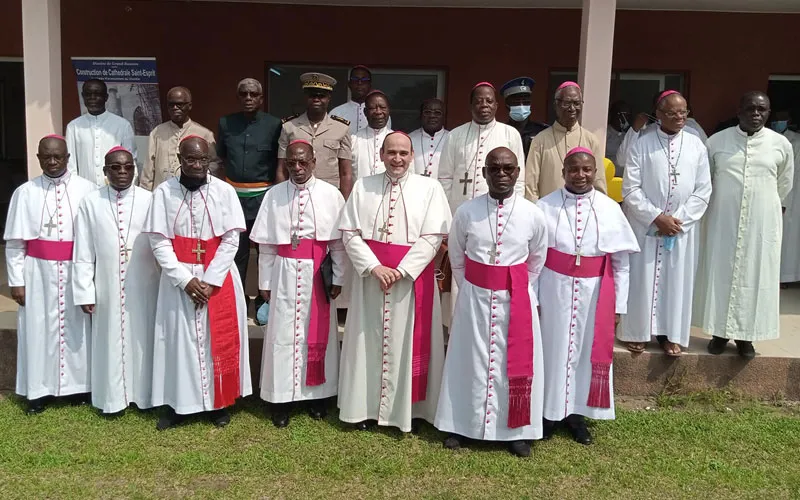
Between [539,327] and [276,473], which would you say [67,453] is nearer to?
[276,473]

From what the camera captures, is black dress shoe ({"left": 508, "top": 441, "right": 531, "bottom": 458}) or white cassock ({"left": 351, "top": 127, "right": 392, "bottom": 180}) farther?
white cassock ({"left": 351, "top": 127, "right": 392, "bottom": 180})

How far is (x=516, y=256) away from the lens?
4.20m

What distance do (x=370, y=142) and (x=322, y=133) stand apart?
668mm

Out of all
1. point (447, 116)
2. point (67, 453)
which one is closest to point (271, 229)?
point (67, 453)

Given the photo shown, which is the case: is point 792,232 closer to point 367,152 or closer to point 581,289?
point 581,289

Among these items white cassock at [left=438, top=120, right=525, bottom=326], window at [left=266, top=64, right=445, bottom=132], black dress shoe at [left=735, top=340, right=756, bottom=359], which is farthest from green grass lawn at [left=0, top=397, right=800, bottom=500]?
window at [left=266, top=64, right=445, bottom=132]

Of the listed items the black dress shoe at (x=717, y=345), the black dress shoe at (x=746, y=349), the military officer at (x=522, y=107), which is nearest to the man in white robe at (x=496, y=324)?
the military officer at (x=522, y=107)

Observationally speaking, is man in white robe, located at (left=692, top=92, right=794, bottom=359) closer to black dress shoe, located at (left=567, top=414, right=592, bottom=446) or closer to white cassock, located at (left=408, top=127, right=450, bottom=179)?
black dress shoe, located at (left=567, top=414, right=592, bottom=446)

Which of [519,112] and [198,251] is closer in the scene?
[198,251]

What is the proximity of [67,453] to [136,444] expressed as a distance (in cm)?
41

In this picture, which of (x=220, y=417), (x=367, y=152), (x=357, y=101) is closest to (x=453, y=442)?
(x=220, y=417)

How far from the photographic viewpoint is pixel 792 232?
26.6ft

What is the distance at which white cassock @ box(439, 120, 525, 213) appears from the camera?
5.23 metres

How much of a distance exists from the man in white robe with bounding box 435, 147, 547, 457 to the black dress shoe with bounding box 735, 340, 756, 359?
6.77 feet
